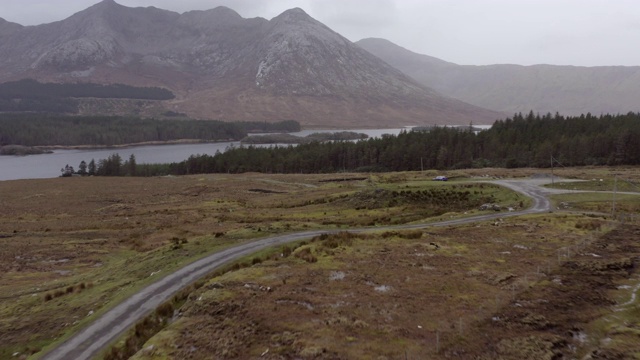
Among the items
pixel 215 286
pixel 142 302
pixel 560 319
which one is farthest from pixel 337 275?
pixel 560 319

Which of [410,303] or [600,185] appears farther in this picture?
[600,185]

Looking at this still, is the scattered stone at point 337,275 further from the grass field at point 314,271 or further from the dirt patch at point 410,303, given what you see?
the grass field at point 314,271

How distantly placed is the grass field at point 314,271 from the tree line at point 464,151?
70079 mm

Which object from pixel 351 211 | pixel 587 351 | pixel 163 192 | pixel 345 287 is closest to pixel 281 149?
pixel 163 192

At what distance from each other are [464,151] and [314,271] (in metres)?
134

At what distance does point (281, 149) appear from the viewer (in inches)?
7672

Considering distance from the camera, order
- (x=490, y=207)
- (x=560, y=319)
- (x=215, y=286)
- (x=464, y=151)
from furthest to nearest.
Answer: (x=464, y=151) < (x=490, y=207) < (x=215, y=286) < (x=560, y=319)

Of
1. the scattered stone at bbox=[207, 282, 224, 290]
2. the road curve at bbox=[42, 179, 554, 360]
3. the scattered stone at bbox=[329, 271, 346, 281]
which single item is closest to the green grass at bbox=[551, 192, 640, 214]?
the road curve at bbox=[42, 179, 554, 360]

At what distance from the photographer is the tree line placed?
139125 millimetres

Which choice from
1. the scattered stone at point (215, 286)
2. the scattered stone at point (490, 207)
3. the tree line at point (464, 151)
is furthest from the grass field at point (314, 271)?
the tree line at point (464, 151)

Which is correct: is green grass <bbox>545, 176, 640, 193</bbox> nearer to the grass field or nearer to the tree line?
the grass field

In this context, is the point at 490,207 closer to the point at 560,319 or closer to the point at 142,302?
the point at 560,319

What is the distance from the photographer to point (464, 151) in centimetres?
16025

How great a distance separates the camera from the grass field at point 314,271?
87.9ft
